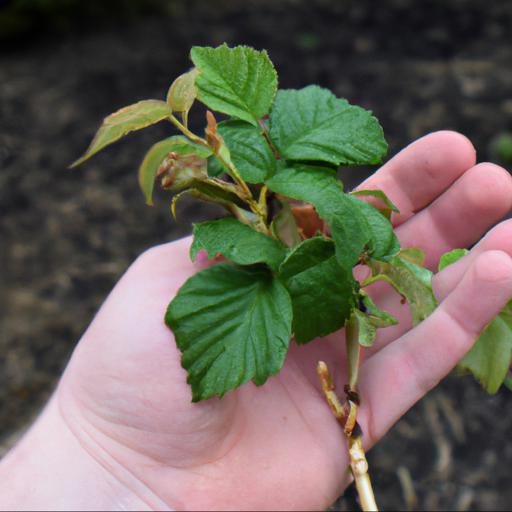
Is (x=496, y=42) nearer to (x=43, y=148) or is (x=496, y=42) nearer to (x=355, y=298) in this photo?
(x=43, y=148)

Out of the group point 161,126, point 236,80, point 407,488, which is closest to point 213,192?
point 236,80

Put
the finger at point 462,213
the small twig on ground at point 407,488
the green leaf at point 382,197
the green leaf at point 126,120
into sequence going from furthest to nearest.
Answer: the small twig on ground at point 407,488 → the finger at point 462,213 → the green leaf at point 382,197 → the green leaf at point 126,120

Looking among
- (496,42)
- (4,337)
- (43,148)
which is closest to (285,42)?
(496,42)

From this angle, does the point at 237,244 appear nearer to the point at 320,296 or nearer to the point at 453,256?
the point at 320,296

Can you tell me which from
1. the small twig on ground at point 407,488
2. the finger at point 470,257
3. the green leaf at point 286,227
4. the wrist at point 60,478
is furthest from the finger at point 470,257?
the small twig on ground at point 407,488

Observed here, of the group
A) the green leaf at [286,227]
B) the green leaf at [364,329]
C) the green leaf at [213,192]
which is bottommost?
the green leaf at [364,329]

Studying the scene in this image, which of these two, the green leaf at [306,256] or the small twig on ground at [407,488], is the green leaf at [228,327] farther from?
the small twig on ground at [407,488]
